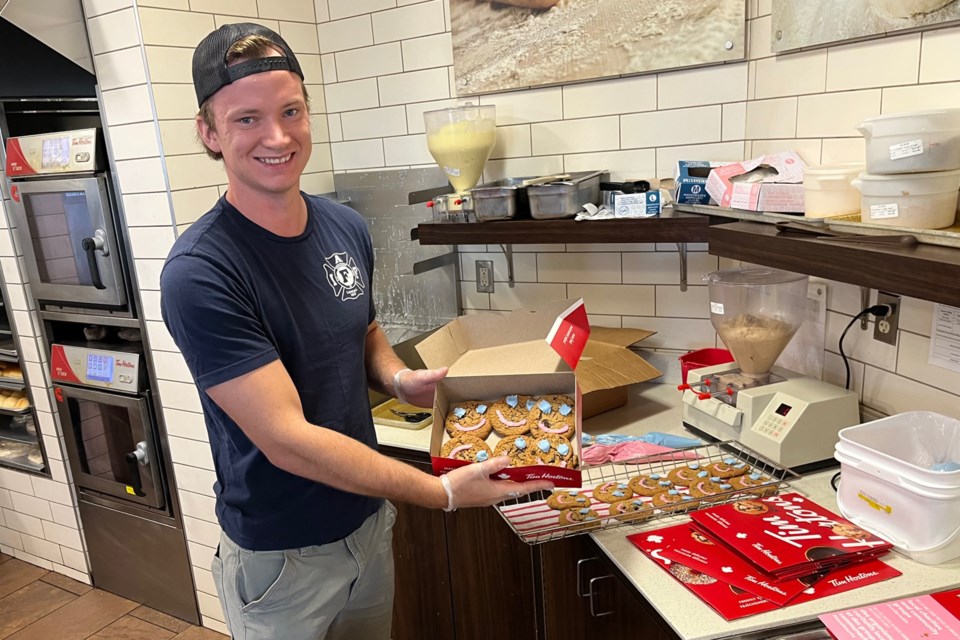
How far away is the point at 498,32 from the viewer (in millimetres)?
2307

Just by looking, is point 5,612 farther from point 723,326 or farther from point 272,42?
point 723,326

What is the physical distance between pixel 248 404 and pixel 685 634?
0.81 metres

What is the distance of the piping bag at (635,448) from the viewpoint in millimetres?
1731

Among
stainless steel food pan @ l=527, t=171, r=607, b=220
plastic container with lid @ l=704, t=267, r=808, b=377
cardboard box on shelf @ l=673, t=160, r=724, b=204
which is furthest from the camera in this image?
stainless steel food pan @ l=527, t=171, r=607, b=220

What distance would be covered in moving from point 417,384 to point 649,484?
563mm

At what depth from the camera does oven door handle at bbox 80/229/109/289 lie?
239 centimetres

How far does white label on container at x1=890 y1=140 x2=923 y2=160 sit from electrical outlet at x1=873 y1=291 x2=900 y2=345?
0.46 meters

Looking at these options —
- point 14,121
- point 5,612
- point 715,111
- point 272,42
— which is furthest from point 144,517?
point 715,111

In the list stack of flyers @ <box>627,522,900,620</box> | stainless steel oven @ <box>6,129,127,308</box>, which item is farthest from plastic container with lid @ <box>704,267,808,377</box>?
stainless steel oven @ <box>6,129,127,308</box>

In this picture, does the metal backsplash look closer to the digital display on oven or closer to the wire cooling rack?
the digital display on oven

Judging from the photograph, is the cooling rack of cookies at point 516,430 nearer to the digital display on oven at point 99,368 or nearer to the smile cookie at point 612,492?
the smile cookie at point 612,492

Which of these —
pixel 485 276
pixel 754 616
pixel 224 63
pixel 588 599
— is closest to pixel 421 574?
pixel 588 599

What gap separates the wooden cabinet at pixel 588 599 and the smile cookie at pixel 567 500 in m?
0.07

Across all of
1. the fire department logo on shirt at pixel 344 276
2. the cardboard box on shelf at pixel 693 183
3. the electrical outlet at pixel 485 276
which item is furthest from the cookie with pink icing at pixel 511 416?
the electrical outlet at pixel 485 276
